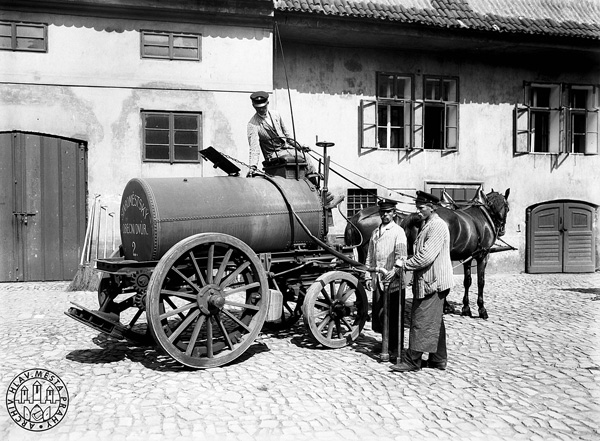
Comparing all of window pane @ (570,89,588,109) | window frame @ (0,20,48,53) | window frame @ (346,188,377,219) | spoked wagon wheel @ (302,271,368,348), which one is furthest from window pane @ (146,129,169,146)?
window pane @ (570,89,588,109)

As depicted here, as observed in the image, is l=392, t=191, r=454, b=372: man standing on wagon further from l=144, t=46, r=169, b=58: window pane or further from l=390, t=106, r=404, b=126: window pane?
l=390, t=106, r=404, b=126: window pane

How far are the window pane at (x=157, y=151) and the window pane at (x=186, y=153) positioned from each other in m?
0.20

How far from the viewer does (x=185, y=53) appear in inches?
467

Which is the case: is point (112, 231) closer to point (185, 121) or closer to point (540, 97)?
point (185, 121)

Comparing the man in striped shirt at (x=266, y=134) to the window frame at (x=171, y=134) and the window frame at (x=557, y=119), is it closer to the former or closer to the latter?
the window frame at (x=171, y=134)

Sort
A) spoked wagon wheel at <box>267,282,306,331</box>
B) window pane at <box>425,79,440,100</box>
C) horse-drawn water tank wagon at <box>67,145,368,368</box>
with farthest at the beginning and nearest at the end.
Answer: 1. window pane at <box>425,79,440,100</box>
2. spoked wagon wheel at <box>267,282,306,331</box>
3. horse-drawn water tank wagon at <box>67,145,368,368</box>

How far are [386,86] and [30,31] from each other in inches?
305

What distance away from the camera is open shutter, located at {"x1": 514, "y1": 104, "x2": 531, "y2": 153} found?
14.4 m

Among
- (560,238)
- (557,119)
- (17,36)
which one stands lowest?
(560,238)

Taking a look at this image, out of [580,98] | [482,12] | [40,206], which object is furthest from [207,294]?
[580,98]

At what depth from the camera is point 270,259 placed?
6145mm

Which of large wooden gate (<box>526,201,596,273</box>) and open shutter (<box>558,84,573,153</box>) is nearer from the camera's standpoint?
large wooden gate (<box>526,201,596,273</box>)

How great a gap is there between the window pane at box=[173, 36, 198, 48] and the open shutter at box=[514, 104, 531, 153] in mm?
8049

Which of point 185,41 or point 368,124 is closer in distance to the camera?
point 185,41
